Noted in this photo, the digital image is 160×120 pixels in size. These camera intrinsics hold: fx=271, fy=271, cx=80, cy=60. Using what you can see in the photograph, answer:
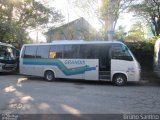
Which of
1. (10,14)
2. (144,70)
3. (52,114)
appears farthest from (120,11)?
(52,114)

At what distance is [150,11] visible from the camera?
31906 millimetres

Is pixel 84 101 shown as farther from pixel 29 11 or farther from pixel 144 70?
pixel 29 11

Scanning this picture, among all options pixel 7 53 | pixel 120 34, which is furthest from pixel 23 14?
pixel 120 34

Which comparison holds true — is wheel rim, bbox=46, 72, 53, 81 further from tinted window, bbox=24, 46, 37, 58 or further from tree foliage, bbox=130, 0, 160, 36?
tree foliage, bbox=130, 0, 160, 36

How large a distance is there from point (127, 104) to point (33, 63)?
9.06 metres

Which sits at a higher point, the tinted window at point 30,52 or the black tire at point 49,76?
the tinted window at point 30,52

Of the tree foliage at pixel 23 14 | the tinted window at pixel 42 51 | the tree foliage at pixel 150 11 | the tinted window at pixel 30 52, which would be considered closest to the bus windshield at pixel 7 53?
the tinted window at pixel 30 52

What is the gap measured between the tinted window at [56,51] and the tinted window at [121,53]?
3.35 metres

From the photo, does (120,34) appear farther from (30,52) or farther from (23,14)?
(30,52)

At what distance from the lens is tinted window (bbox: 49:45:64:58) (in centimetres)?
1611

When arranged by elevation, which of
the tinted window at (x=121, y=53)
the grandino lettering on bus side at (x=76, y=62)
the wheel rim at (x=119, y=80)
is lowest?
the wheel rim at (x=119, y=80)

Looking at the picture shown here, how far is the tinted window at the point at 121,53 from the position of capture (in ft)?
46.4

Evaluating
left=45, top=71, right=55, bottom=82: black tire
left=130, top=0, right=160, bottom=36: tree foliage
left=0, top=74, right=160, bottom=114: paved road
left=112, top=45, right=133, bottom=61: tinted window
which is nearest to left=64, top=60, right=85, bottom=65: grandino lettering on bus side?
left=45, top=71, right=55, bottom=82: black tire

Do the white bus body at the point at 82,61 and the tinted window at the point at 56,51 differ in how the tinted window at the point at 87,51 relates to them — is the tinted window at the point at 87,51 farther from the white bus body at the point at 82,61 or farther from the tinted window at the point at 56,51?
the tinted window at the point at 56,51
